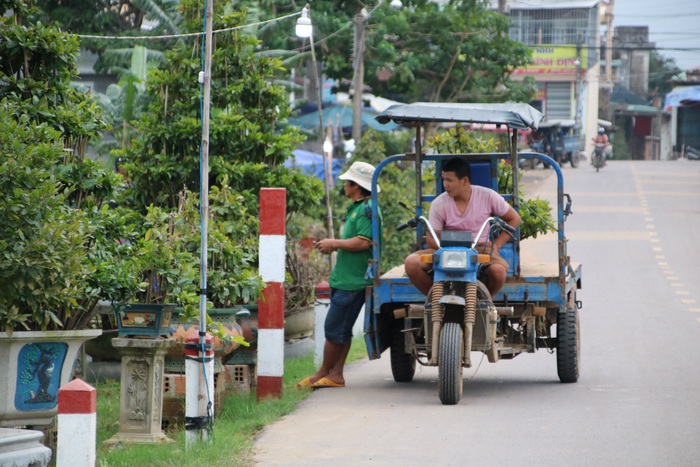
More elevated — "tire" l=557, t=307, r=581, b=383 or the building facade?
the building facade

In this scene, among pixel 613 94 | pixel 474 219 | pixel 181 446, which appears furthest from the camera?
pixel 613 94

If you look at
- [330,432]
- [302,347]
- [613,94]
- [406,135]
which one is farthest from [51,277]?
[613,94]

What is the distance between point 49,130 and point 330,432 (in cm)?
281

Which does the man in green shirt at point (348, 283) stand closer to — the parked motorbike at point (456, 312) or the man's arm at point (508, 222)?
the parked motorbike at point (456, 312)

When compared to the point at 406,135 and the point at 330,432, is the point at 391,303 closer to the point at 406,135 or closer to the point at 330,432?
the point at 330,432

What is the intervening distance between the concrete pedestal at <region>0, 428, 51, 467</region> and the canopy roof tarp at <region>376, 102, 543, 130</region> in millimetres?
4481

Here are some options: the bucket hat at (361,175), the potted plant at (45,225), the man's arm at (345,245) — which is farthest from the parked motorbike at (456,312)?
the potted plant at (45,225)

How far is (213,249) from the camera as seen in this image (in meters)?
9.09

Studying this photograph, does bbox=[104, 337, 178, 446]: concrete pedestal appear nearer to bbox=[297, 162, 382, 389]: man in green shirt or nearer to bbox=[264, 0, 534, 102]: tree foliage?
bbox=[297, 162, 382, 389]: man in green shirt

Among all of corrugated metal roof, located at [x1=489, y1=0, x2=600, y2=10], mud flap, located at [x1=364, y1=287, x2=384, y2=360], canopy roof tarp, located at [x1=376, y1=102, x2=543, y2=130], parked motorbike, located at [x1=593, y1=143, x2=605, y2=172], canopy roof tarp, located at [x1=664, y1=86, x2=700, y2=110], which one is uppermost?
corrugated metal roof, located at [x1=489, y1=0, x2=600, y2=10]

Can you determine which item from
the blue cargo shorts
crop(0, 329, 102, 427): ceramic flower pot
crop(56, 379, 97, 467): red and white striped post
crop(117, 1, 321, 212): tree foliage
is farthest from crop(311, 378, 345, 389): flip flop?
crop(56, 379, 97, 467): red and white striped post

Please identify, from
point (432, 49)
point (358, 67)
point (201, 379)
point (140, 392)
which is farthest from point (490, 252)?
point (432, 49)

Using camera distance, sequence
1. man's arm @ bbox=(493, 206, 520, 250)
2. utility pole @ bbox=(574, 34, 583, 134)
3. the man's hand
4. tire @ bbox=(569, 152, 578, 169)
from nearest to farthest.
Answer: man's arm @ bbox=(493, 206, 520, 250) < the man's hand < tire @ bbox=(569, 152, 578, 169) < utility pole @ bbox=(574, 34, 583, 134)

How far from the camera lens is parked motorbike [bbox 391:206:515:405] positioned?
8.69 metres
